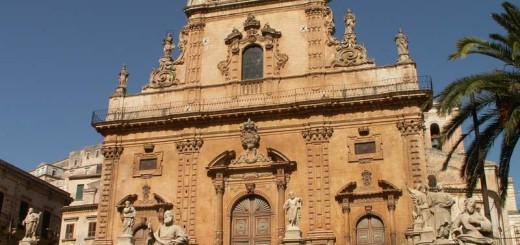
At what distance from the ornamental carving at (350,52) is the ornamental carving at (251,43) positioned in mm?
2363

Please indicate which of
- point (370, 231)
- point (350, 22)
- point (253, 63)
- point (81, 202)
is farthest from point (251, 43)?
point (81, 202)

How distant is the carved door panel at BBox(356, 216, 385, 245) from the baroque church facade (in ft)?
0.13

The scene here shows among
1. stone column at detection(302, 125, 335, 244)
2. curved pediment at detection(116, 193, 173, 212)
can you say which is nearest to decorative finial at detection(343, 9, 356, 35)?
stone column at detection(302, 125, 335, 244)

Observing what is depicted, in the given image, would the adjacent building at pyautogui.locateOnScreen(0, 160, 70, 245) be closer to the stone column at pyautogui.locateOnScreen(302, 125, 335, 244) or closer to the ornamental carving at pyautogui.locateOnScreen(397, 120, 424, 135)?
the stone column at pyautogui.locateOnScreen(302, 125, 335, 244)

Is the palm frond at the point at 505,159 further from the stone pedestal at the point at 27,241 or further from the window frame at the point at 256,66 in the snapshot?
the stone pedestal at the point at 27,241

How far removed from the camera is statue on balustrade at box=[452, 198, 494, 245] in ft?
41.5

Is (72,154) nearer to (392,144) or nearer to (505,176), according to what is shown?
(392,144)

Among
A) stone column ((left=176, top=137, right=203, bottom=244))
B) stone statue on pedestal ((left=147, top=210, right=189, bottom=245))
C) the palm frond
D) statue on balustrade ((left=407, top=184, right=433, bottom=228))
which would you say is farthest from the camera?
stone column ((left=176, top=137, right=203, bottom=244))

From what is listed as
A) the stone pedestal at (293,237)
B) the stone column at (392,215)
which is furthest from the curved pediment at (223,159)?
the stone pedestal at (293,237)

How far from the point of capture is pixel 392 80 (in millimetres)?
24859

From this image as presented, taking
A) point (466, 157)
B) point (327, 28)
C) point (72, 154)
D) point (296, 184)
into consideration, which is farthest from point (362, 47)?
point (72, 154)

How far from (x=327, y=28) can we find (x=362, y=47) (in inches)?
74.4

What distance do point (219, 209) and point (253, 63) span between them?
6862mm

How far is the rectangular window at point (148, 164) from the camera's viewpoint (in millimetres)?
26422
